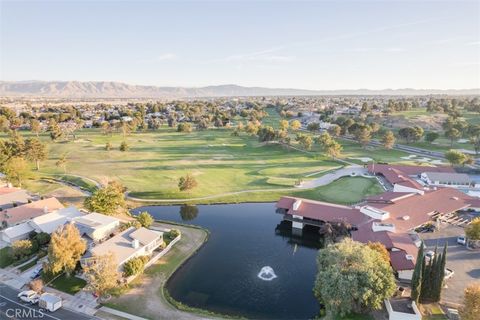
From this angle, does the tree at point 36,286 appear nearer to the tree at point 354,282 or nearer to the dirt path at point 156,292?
the dirt path at point 156,292

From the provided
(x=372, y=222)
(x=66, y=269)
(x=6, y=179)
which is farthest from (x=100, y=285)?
(x=6, y=179)

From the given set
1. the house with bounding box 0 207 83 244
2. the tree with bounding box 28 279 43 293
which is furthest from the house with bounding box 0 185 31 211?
the tree with bounding box 28 279 43 293

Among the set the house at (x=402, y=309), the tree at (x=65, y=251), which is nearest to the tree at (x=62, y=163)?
the tree at (x=65, y=251)

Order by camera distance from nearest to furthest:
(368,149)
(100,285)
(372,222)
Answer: (100,285) → (372,222) → (368,149)

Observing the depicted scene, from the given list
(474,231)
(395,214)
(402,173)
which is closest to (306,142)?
(402,173)

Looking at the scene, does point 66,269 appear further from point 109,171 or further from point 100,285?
point 109,171

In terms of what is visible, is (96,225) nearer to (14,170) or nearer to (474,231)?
(14,170)

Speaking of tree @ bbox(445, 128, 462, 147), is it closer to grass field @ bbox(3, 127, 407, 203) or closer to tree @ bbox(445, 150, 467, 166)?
grass field @ bbox(3, 127, 407, 203)
